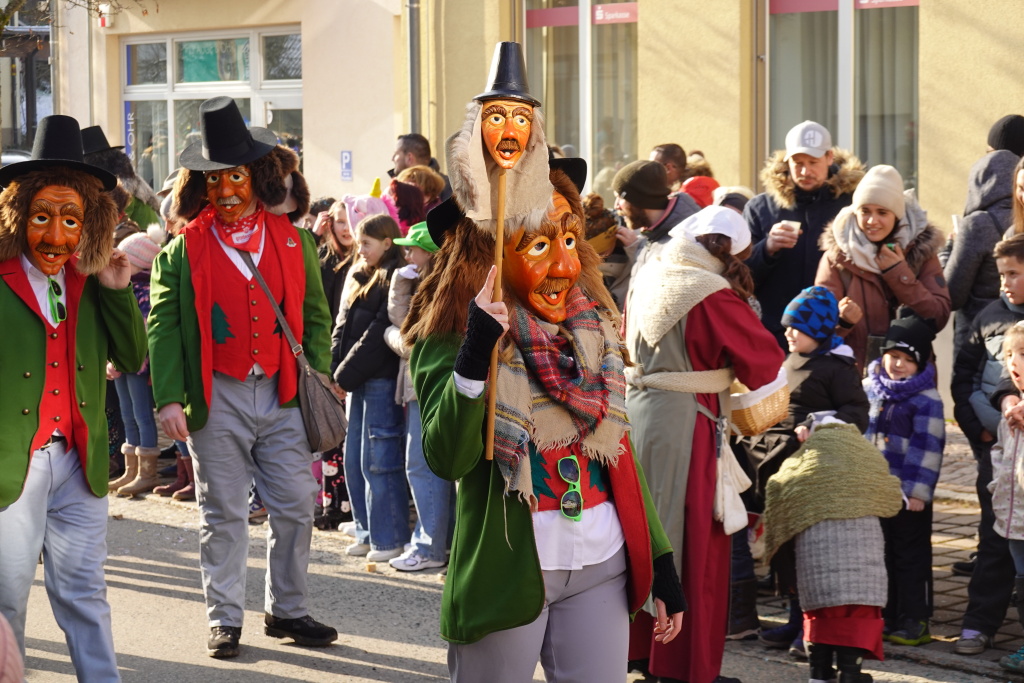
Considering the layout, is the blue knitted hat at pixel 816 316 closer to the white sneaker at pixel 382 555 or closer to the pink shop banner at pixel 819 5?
the white sneaker at pixel 382 555

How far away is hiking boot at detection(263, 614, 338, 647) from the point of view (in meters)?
6.16

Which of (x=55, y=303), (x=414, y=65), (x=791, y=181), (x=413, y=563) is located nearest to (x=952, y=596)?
(x=791, y=181)

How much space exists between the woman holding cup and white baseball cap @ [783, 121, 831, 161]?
452 mm

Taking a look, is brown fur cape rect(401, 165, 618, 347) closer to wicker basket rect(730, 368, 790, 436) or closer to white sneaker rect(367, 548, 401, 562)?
wicker basket rect(730, 368, 790, 436)

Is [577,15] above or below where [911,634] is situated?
above

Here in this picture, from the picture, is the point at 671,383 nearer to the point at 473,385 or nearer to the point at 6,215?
the point at 473,385

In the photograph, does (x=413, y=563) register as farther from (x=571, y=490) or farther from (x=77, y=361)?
(x=571, y=490)

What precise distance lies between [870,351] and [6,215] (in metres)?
4.16

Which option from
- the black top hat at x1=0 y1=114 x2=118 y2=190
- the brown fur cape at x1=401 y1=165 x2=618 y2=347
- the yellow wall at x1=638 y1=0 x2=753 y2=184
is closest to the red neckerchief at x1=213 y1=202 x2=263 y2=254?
the black top hat at x1=0 y1=114 x2=118 y2=190

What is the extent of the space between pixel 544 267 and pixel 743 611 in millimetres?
3194

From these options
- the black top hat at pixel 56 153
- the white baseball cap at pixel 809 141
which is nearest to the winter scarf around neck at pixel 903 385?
the white baseball cap at pixel 809 141

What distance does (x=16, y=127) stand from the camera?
77.8 ft

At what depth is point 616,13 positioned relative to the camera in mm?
13953

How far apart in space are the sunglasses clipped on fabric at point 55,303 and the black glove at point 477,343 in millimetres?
2136
